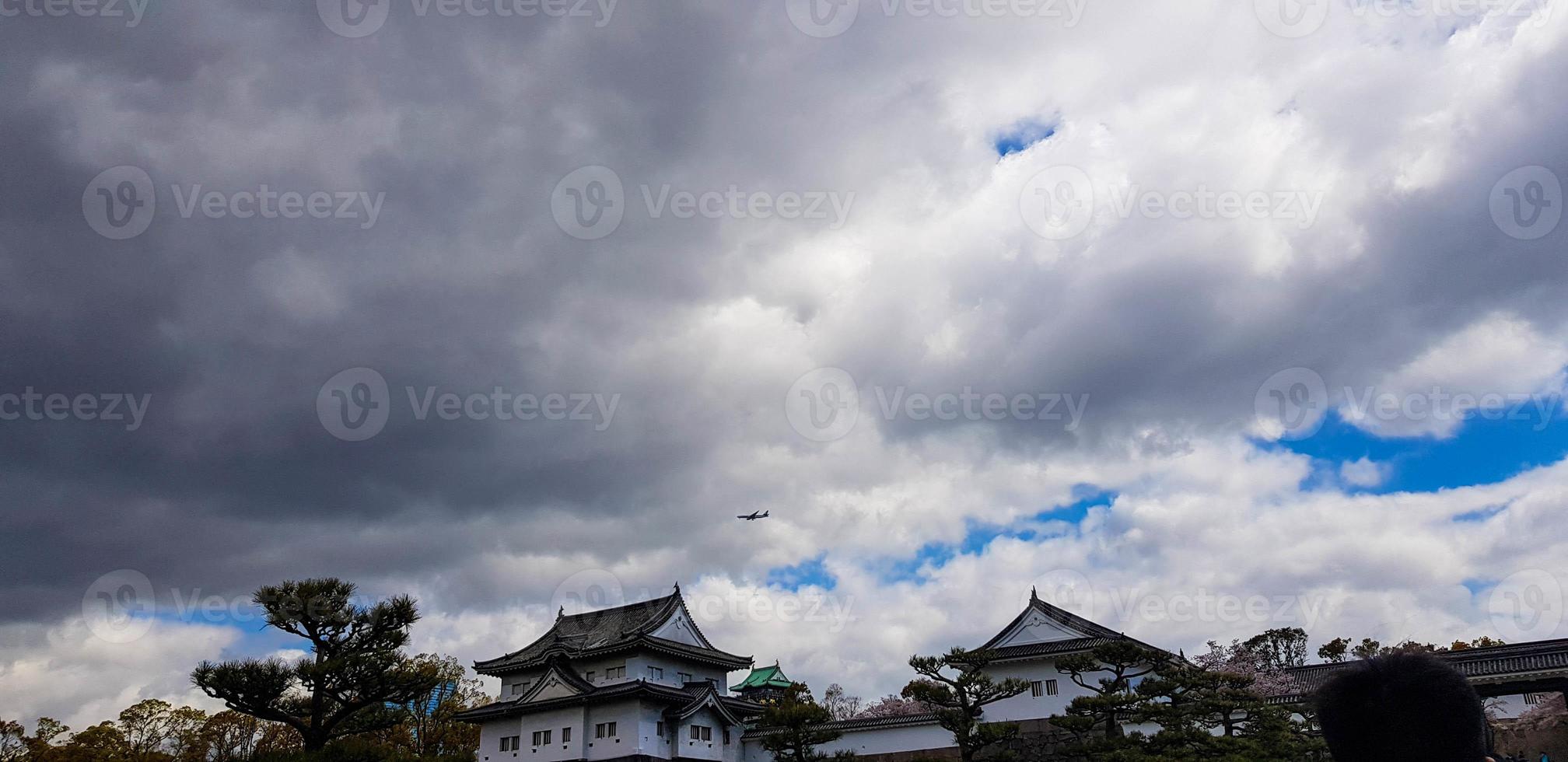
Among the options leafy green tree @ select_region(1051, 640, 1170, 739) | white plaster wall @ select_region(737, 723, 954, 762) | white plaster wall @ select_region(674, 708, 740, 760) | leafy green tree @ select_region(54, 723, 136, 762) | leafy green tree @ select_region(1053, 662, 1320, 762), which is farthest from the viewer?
leafy green tree @ select_region(54, 723, 136, 762)

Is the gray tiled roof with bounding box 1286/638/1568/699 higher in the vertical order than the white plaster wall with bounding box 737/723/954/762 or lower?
higher

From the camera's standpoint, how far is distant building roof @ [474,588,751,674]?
44.2 meters

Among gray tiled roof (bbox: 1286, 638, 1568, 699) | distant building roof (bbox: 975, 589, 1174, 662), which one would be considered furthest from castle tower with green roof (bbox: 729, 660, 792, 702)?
gray tiled roof (bbox: 1286, 638, 1568, 699)

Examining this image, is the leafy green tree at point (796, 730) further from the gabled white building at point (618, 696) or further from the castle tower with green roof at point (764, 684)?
the castle tower with green roof at point (764, 684)

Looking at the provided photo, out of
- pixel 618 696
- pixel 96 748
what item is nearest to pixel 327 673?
pixel 618 696

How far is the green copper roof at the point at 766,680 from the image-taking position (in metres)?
65.2

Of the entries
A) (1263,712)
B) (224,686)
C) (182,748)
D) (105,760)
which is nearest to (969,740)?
(1263,712)

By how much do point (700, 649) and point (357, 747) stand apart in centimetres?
2118

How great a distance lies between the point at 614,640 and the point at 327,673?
18853 mm

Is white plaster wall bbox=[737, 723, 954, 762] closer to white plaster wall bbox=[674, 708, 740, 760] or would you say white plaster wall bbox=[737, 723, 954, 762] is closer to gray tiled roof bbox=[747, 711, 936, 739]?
gray tiled roof bbox=[747, 711, 936, 739]

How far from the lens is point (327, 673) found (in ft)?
92.1

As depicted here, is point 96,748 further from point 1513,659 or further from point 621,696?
point 1513,659

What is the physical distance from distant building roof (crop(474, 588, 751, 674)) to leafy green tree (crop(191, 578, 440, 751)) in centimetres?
1482

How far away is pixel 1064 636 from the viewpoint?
38.5 meters
